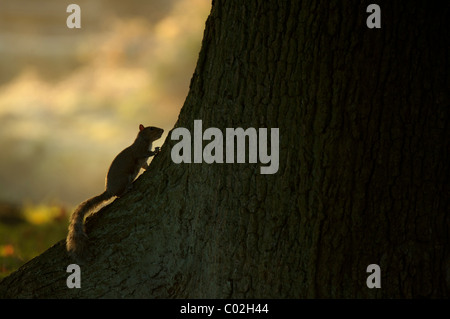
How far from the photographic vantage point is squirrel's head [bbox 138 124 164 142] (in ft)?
16.6

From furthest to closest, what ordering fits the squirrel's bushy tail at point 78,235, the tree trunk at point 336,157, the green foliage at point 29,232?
the green foliage at point 29,232 < the squirrel's bushy tail at point 78,235 < the tree trunk at point 336,157

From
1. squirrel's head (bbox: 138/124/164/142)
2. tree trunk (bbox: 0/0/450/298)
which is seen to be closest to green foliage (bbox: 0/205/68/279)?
squirrel's head (bbox: 138/124/164/142)

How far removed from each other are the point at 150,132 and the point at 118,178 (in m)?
0.79

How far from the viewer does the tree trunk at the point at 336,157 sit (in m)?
3.36

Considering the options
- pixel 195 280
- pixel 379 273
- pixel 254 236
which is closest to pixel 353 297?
pixel 379 273

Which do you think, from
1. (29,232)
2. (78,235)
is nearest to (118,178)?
(78,235)

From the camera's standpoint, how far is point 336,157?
3.36m

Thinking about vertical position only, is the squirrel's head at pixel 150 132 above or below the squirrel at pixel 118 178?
above

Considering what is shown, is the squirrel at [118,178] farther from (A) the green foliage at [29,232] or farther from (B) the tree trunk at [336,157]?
(A) the green foliage at [29,232]

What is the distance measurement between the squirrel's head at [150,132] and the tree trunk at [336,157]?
1.58 metres

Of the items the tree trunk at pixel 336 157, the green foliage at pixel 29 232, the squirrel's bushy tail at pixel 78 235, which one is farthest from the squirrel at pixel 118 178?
the green foliage at pixel 29 232

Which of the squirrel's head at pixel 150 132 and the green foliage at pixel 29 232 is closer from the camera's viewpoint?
the squirrel's head at pixel 150 132

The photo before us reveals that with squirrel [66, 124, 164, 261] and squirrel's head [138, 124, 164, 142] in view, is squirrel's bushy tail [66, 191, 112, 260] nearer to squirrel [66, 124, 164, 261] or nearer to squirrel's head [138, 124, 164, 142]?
squirrel [66, 124, 164, 261]
